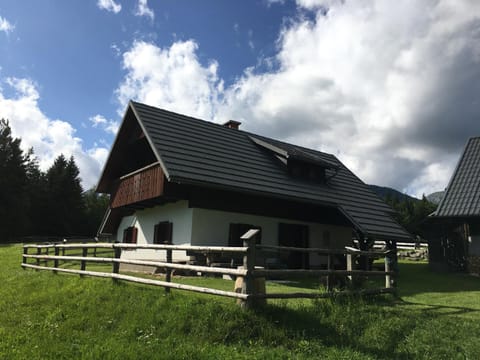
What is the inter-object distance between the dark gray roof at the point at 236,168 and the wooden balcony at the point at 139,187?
1235mm

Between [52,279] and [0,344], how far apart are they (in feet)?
17.6

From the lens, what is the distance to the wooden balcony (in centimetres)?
1600

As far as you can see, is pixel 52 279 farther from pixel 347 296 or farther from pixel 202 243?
pixel 347 296

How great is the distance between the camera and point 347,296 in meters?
8.40

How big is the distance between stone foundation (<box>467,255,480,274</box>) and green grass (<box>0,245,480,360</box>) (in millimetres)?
11451

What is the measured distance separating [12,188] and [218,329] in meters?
44.3

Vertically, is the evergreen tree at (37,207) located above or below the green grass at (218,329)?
above

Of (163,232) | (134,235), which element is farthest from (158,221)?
(134,235)

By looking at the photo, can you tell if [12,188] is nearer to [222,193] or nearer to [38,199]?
[38,199]

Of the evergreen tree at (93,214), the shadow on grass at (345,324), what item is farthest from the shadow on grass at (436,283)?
the evergreen tree at (93,214)

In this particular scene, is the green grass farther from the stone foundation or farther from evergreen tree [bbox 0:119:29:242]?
evergreen tree [bbox 0:119:29:242]

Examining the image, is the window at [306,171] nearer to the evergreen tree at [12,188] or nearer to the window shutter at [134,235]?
the window shutter at [134,235]

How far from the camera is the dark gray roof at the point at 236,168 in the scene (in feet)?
50.2

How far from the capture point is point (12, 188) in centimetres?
4428
